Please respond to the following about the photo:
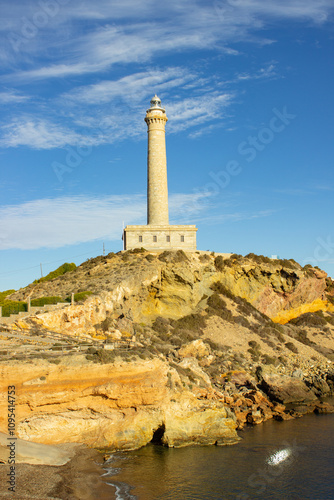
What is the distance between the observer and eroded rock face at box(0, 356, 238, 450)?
24391 mm

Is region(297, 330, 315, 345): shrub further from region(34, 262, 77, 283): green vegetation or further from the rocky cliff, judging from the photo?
region(34, 262, 77, 283): green vegetation

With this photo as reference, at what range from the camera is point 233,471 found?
933 inches

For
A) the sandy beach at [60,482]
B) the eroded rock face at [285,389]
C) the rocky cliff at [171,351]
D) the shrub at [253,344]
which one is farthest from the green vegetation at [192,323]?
the sandy beach at [60,482]

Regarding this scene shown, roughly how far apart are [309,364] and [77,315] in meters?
25.3

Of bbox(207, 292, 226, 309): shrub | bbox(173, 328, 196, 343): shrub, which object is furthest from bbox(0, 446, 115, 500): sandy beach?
bbox(207, 292, 226, 309): shrub

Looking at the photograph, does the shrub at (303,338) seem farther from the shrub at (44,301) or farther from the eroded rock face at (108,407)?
the shrub at (44,301)

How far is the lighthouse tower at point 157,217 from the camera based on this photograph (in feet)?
194

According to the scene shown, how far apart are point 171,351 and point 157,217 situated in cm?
2382

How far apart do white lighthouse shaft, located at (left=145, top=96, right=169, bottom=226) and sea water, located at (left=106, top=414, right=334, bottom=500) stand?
114 ft

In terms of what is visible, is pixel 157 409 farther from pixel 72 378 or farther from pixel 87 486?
pixel 87 486

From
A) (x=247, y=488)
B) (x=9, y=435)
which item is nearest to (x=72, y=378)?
(x=9, y=435)

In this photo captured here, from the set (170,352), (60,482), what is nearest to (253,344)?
(170,352)

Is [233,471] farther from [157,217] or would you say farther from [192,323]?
[157,217]

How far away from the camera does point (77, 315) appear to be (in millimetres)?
40781
